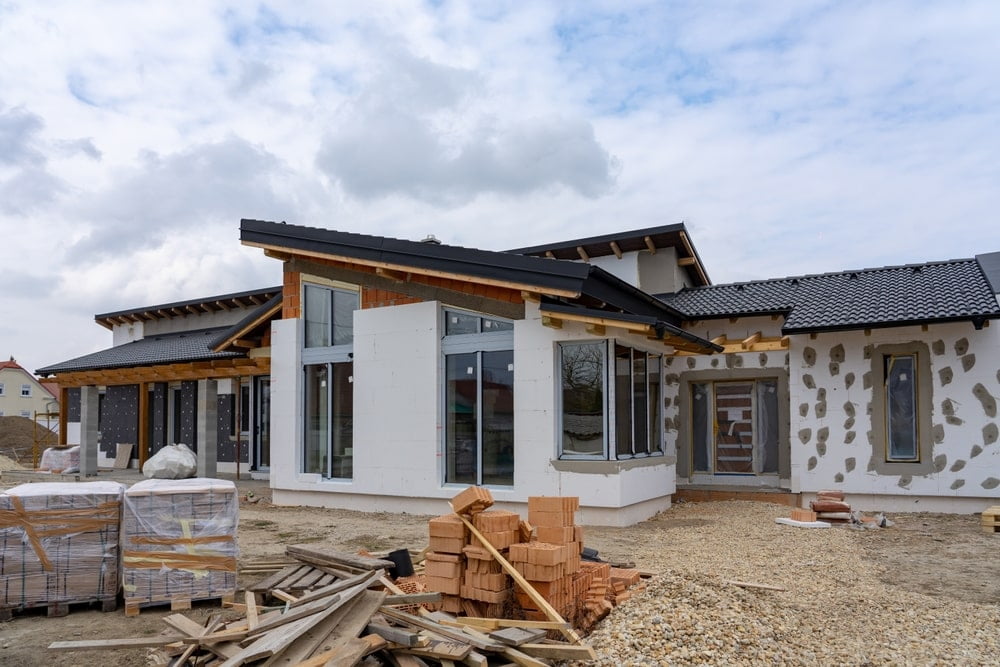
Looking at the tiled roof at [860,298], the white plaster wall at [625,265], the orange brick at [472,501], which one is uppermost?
the white plaster wall at [625,265]

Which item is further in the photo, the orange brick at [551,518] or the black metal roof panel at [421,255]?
the black metal roof panel at [421,255]

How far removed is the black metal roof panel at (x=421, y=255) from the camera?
11.5 metres

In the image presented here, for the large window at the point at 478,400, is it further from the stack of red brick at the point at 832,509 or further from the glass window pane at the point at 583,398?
the stack of red brick at the point at 832,509

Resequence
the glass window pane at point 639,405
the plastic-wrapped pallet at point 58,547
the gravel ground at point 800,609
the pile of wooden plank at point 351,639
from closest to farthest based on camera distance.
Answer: the pile of wooden plank at point 351,639 < the gravel ground at point 800,609 < the plastic-wrapped pallet at point 58,547 < the glass window pane at point 639,405

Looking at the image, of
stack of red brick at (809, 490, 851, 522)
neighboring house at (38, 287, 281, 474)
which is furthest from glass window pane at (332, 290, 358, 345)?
stack of red brick at (809, 490, 851, 522)

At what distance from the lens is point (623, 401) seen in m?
12.3

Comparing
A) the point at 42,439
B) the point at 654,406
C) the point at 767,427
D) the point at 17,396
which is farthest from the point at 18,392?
the point at 767,427

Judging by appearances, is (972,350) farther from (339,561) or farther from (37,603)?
(37,603)

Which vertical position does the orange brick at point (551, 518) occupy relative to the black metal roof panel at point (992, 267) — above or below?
below

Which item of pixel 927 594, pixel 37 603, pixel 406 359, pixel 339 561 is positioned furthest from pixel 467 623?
pixel 406 359

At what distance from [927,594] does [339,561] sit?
5795 millimetres

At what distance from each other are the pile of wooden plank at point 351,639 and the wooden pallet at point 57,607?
4.19 ft

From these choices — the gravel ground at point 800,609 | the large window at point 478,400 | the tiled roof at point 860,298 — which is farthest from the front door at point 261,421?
the gravel ground at point 800,609

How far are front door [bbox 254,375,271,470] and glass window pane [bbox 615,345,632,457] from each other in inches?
482
